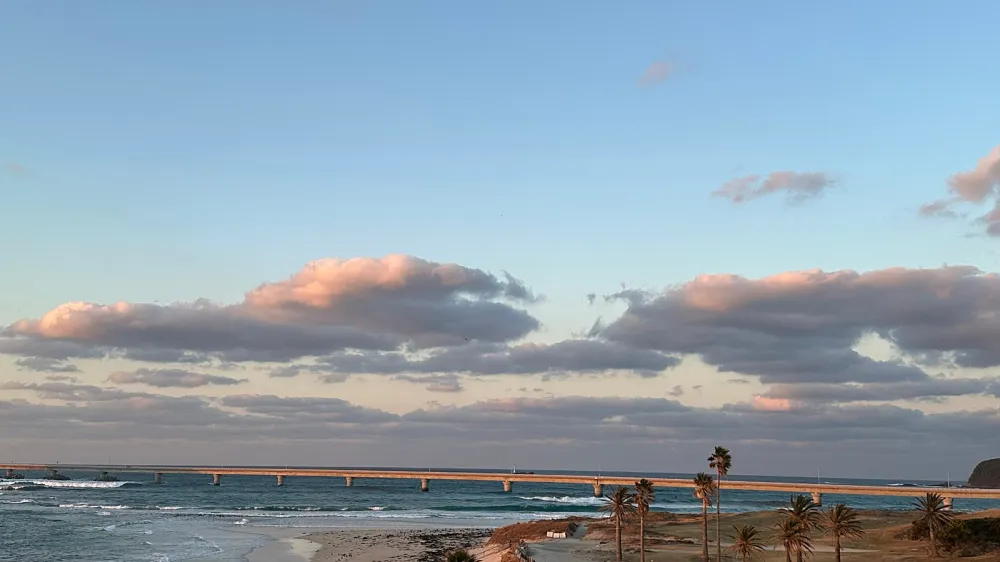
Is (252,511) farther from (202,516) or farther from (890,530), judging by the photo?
(890,530)

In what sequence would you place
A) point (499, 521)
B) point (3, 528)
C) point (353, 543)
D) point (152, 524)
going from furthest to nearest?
point (499, 521), point (152, 524), point (3, 528), point (353, 543)

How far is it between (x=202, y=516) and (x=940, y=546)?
12378 centimetres

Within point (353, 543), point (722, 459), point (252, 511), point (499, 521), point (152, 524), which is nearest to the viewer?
point (722, 459)

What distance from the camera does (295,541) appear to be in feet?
363

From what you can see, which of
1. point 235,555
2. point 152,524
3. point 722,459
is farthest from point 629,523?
point 152,524

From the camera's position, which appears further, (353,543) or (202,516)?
(202,516)

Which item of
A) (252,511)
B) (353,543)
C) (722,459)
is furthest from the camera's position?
(252,511)

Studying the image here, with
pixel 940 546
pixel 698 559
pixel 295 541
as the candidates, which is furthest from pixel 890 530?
pixel 295 541

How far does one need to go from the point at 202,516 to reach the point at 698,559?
345ft

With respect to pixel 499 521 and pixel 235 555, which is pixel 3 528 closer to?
pixel 235 555

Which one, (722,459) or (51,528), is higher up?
(722,459)

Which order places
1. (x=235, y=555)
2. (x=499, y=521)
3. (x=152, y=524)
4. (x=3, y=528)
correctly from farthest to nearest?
(x=499, y=521) < (x=152, y=524) < (x=3, y=528) < (x=235, y=555)

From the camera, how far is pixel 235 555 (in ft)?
309

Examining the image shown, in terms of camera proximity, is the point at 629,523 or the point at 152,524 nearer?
the point at 629,523
